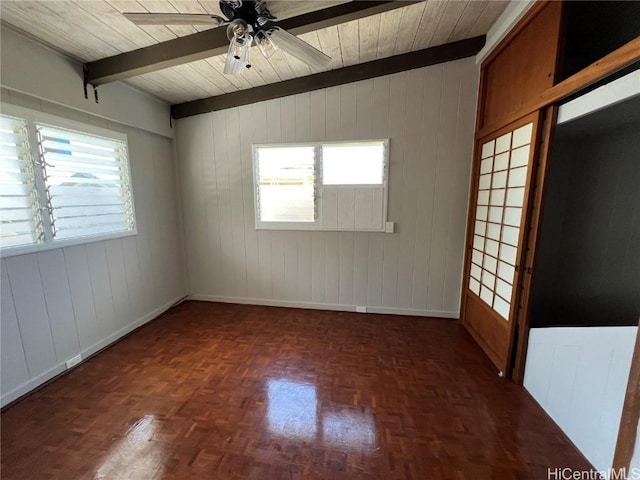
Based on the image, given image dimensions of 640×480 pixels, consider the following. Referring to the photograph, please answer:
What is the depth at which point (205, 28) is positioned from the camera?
6.52ft

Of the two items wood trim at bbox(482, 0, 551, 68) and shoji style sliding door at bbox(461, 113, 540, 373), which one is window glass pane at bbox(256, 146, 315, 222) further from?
wood trim at bbox(482, 0, 551, 68)

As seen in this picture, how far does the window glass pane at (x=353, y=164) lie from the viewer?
3119 millimetres

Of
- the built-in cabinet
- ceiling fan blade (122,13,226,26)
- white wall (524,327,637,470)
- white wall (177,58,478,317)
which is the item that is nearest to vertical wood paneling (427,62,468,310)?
white wall (177,58,478,317)

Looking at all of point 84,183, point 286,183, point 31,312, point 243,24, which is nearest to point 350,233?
point 286,183

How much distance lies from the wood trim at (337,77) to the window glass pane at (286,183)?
62cm

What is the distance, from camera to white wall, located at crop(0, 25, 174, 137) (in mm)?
1828

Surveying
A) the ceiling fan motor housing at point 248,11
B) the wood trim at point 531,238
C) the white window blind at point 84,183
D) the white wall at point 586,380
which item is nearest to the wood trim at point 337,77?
the white window blind at point 84,183

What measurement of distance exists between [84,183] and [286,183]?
6.44ft

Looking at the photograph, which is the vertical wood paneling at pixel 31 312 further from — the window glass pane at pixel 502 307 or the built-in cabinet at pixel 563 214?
the window glass pane at pixel 502 307

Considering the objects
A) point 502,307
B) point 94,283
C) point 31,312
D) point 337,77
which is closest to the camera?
point 31,312

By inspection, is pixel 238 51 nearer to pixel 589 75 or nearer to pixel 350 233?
pixel 589 75

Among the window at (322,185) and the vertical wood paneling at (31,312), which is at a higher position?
the window at (322,185)

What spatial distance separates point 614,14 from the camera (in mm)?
1840

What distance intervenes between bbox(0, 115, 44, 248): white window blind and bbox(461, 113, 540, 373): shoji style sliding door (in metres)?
3.69
